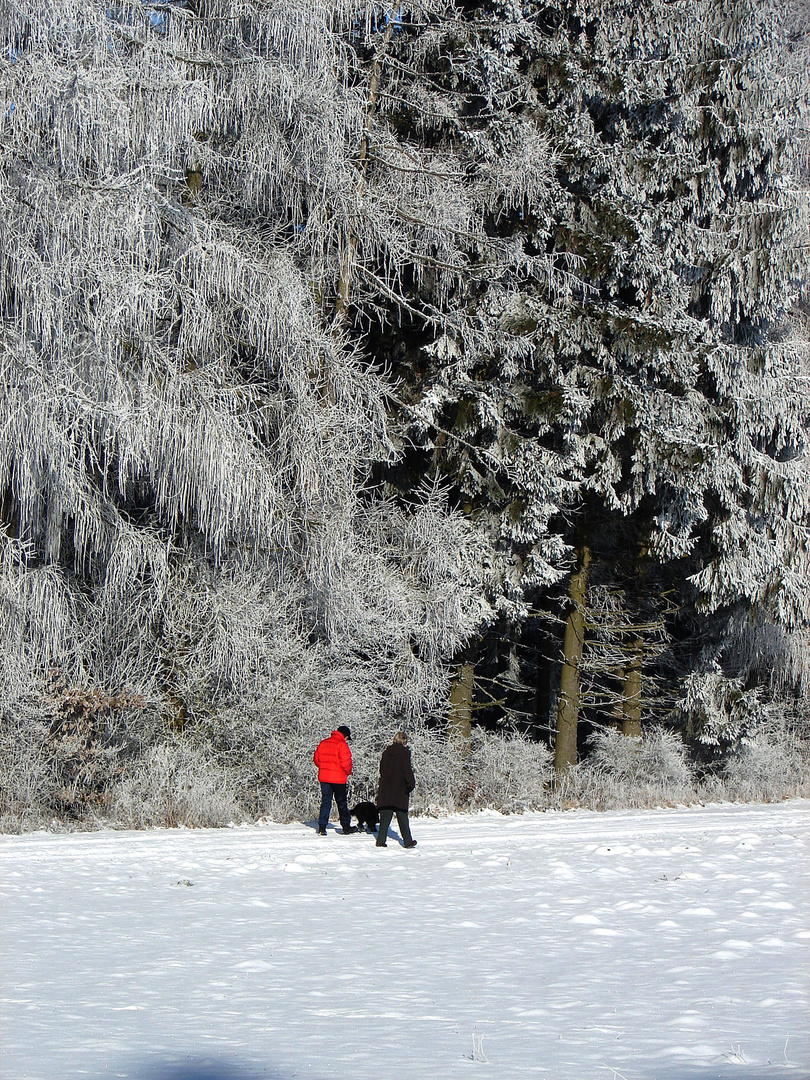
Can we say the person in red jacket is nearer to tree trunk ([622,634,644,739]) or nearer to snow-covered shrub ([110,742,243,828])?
snow-covered shrub ([110,742,243,828])

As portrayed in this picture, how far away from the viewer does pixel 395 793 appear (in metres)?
13.5

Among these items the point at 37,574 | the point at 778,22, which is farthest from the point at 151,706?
the point at 778,22

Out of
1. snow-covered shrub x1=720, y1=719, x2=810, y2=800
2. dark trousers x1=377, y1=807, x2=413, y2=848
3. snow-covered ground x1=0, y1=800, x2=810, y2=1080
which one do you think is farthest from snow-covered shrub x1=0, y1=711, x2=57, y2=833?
snow-covered shrub x1=720, y1=719, x2=810, y2=800

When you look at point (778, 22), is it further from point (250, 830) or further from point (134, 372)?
point (250, 830)

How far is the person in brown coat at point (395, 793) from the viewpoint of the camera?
44.0 feet

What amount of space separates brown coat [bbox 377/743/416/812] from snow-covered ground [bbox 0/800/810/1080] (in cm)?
55

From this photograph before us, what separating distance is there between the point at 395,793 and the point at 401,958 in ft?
18.6

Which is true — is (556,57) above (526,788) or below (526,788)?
above

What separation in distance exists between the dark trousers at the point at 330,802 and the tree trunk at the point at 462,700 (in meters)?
5.76

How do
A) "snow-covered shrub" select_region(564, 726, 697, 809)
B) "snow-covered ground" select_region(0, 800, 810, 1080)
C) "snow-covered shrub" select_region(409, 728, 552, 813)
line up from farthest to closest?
"snow-covered shrub" select_region(564, 726, 697, 809)
"snow-covered shrub" select_region(409, 728, 552, 813)
"snow-covered ground" select_region(0, 800, 810, 1080)

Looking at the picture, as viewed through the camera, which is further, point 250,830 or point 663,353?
point 663,353

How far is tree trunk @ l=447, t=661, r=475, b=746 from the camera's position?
2053 centimetres

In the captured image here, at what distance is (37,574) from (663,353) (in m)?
10.4

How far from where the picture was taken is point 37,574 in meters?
15.4
